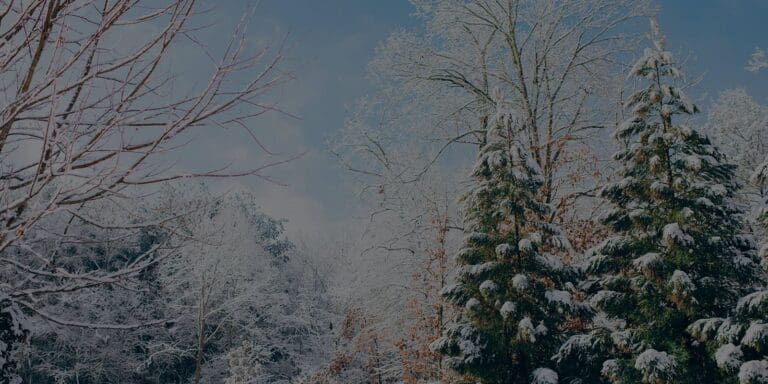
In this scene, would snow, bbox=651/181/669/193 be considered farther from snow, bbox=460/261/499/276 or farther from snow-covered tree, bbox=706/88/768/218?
snow-covered tree, bbox=706/88/768/218

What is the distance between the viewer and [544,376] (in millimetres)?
8828

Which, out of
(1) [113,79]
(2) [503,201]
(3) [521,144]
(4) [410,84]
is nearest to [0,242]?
(1) [113,79]

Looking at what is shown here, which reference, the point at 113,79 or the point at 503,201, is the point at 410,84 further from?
the point at 113,79

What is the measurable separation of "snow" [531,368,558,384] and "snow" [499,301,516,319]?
0.99m

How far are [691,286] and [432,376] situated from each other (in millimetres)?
7026

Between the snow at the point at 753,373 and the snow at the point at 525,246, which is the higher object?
the snow at the point at 525,246

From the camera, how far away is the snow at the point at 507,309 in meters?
9.08

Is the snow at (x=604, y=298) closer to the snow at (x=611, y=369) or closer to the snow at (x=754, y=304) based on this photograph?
the snow at (x=611, y=369)

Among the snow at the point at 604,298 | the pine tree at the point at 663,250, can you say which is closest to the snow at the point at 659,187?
the pine tree at the point at 663,250

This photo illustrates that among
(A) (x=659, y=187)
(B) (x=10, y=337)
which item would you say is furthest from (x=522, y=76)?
(B) (x=10, y=337)

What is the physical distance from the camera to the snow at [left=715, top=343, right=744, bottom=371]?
782 cm

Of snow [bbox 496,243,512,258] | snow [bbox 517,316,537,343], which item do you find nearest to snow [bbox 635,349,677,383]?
snow [bbox 517,316,537,343]

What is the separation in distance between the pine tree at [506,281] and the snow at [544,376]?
0.02 metres

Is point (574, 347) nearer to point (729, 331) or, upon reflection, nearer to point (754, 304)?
point (729, 331)
